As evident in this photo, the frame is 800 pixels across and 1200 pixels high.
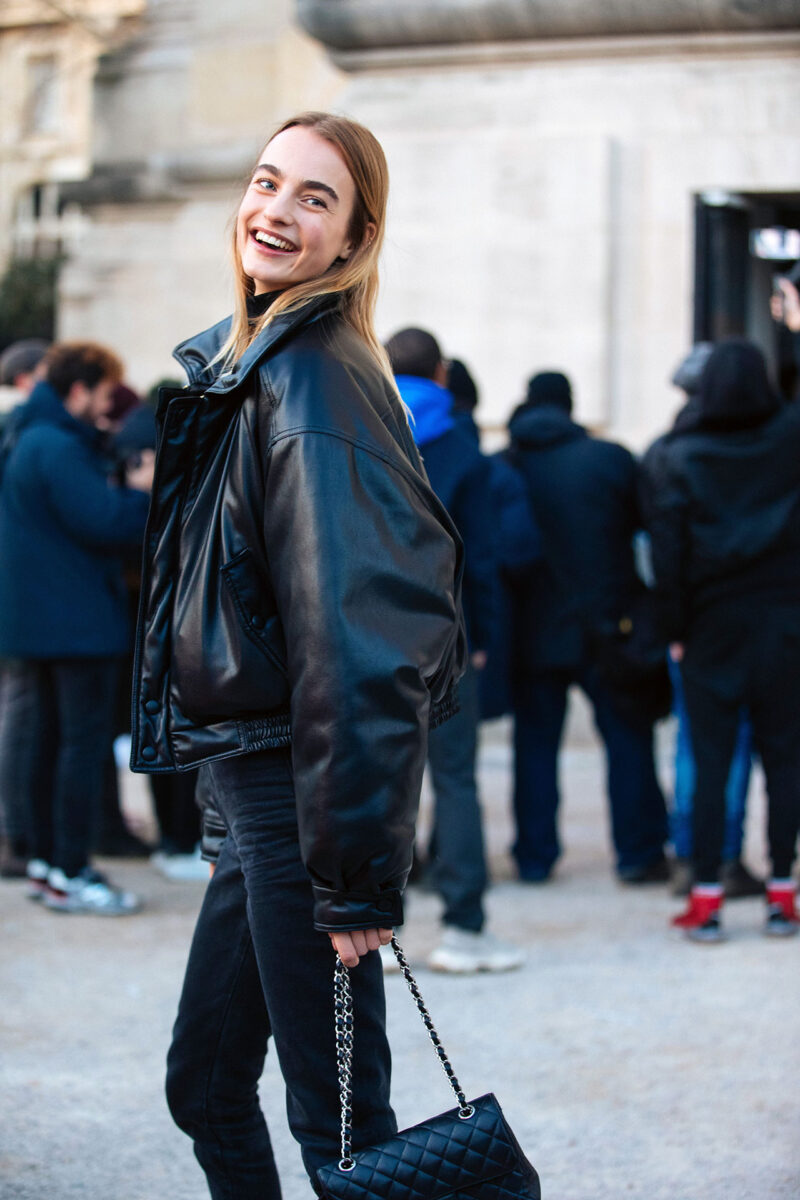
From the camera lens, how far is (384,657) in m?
2.03

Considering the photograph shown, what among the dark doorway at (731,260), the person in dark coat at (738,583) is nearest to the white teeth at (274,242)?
the person in dark coat at (738,583)

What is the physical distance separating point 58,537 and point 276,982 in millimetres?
3530

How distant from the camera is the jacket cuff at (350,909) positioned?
2.03 meters

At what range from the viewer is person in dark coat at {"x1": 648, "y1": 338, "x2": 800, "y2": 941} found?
5.15 metres

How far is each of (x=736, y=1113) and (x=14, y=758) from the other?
3.32 meters

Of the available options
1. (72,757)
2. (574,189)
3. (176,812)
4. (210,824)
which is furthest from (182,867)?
(574,189)

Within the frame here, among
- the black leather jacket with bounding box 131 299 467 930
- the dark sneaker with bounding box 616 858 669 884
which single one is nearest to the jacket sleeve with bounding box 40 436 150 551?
the dark sneaker with bounding box 616 858 669 884

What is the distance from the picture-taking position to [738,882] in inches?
223

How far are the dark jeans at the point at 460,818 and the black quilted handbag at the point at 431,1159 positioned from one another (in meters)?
2.61

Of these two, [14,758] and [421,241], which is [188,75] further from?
[14,758]

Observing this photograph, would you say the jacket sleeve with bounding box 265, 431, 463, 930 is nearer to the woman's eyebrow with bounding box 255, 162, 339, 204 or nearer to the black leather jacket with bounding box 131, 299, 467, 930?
the black leather jacket with bounding box 131, 299, 467, 930

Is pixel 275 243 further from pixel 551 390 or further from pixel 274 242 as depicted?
pixel 551 390

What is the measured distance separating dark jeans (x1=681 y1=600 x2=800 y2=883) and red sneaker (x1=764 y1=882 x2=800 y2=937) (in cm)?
5

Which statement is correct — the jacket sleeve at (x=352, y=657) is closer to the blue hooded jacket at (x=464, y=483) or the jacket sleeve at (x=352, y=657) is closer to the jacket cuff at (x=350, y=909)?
the jacket cuff at (x=350, y=909)
